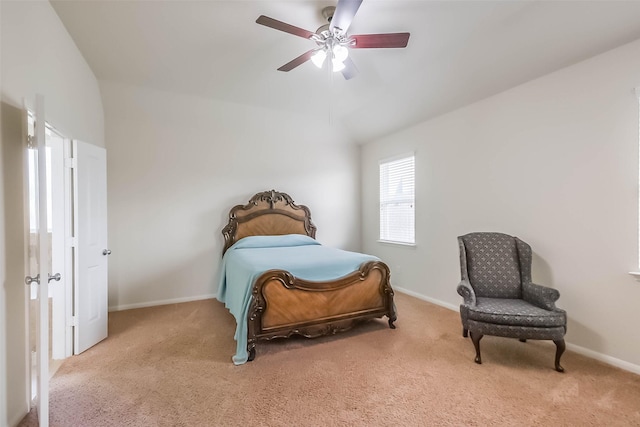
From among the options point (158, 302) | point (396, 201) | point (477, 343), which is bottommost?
point (158, 302)

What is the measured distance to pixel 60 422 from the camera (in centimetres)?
176

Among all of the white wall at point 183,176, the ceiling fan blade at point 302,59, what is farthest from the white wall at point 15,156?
the ceiling fan blade at point 302,59

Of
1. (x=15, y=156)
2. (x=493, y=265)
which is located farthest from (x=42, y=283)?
(x=493, y=265)

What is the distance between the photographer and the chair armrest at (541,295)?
2.41m

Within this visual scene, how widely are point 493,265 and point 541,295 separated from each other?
48 cm

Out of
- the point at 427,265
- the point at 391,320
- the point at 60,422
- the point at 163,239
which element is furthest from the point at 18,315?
the point at 427,265

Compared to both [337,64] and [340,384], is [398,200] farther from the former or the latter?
[340,384]

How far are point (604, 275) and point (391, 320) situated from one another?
192cm

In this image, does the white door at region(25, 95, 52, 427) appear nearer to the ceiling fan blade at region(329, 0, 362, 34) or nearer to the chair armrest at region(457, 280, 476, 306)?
the ceiling fan blade at region(329, 0, 362, 34)

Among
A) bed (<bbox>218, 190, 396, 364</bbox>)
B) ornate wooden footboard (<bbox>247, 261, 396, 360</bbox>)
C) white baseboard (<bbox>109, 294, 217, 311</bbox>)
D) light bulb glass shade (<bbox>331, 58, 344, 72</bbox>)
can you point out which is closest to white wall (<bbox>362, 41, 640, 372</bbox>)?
ornate wooden footboard (<bbox>247, 261, 396, 360</bbox>)

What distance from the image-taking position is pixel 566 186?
2.67 m

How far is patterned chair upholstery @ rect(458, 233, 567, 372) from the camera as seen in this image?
7.50ft

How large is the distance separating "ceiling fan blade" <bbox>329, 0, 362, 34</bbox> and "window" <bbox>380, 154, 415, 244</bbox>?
2652mm

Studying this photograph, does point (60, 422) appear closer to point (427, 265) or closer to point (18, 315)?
point (18, 315)
